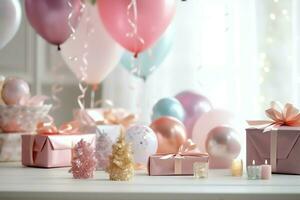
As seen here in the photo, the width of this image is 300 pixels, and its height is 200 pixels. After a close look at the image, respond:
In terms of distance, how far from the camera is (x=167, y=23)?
2.15m

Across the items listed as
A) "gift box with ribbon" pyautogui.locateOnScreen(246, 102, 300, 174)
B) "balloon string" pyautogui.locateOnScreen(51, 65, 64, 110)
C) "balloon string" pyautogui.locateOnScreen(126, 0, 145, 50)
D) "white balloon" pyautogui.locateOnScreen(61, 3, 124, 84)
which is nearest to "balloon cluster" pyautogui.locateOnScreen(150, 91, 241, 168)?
"gift box with ribbon" pyautogui.locateOnScreen(246, 102, 300, 174)

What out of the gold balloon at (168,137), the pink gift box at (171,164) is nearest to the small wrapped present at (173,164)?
the pink gift box at (171,164)

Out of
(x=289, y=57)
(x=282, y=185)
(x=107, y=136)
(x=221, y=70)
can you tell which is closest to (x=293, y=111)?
(x=282, y=185)

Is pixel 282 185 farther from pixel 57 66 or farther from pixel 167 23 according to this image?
pixel 57 66

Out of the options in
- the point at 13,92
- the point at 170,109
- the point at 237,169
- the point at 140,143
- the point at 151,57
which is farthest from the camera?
the point at 151,57

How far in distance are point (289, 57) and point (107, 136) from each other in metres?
0.84

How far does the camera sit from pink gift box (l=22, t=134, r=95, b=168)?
1809mm

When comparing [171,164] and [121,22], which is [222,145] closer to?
[171,164]

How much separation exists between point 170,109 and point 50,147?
480 mm

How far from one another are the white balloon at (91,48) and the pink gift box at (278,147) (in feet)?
2.84

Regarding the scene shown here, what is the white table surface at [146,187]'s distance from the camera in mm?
1317

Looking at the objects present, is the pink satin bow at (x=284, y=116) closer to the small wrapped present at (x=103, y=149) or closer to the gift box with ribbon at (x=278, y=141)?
the gift box with ribbon at (x=278, y=141)

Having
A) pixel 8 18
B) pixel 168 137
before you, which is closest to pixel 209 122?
pixel 168 137

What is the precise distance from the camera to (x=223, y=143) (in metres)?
1.81
